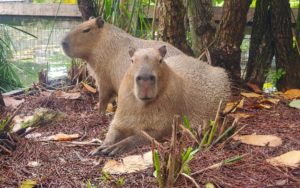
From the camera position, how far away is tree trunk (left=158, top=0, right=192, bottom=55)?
16.7ft

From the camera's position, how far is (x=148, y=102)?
3578mm

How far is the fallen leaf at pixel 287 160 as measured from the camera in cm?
288

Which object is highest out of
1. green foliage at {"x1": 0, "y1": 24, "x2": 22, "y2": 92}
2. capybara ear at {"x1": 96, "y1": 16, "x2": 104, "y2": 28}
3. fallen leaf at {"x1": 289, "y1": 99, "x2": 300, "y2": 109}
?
capybara ear at {"x1": 96, "y1": 16, "x2": 104, "y2": 28}

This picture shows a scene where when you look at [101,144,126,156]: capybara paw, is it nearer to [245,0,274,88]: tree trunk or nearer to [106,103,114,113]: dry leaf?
[106,103,114,113]: dry leaf

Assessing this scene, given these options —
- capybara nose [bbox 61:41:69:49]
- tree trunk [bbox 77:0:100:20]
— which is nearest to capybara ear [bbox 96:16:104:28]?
capybara nose [bbox 61:41:69:49]

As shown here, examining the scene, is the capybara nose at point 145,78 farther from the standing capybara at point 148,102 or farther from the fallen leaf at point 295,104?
the fallen leaf at point 295,104

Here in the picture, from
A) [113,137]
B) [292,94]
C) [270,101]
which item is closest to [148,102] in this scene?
[113,137]

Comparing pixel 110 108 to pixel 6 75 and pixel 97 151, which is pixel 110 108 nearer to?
pixel 97 151

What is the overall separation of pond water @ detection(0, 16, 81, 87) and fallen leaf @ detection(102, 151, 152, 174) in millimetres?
4003

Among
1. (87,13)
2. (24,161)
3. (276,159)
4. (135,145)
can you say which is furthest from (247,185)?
(87,13)

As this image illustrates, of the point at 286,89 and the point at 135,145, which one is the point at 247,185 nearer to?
the point at 135,145

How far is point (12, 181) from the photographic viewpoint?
282cm

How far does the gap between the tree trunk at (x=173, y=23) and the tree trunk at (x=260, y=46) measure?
2.50 feet

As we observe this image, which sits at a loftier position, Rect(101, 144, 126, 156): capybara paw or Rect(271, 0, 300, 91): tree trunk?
Rect(271, 0, 300, 91): tree trunk
